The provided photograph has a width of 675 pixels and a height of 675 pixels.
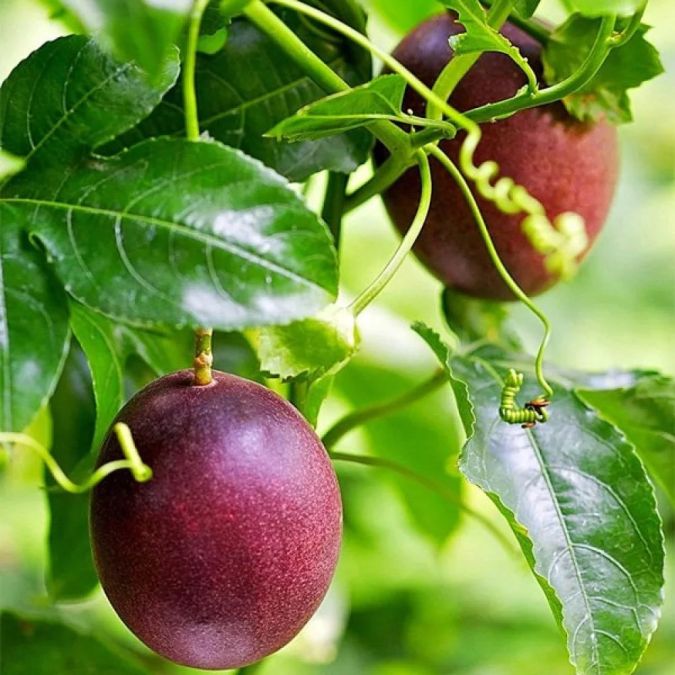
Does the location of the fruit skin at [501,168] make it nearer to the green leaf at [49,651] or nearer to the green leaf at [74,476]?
the green leaf at [74,476]

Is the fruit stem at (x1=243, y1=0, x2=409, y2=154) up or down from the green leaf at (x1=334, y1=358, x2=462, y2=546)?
up

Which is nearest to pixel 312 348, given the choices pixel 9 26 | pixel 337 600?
pixel 337 600

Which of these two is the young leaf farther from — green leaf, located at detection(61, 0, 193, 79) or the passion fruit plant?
green leaf, located at detection(61, 0, 193, 79)

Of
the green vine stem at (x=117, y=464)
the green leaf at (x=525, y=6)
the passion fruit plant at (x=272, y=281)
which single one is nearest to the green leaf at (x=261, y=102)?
the passion fruit plant at (x=272, y=281)

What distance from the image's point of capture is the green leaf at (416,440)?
971 mm

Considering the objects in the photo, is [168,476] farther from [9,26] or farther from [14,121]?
[9,26]

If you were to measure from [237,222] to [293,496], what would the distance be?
0.13 metres

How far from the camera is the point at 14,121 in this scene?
0.56 m

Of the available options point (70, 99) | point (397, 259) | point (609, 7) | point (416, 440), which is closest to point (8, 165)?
point (70, 99)

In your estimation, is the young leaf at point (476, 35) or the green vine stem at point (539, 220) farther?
the green vine stem at point (539, 220)

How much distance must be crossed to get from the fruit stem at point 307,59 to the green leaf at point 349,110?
0.02 metres

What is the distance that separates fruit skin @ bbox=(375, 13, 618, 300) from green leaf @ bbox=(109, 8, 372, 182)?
0.16 feet

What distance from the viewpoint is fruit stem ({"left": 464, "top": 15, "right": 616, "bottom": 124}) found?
558mm

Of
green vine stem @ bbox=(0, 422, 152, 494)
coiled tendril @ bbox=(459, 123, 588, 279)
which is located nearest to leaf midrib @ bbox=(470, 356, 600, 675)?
coiled tendril @ bbox=(459, 123, 588, 279)
